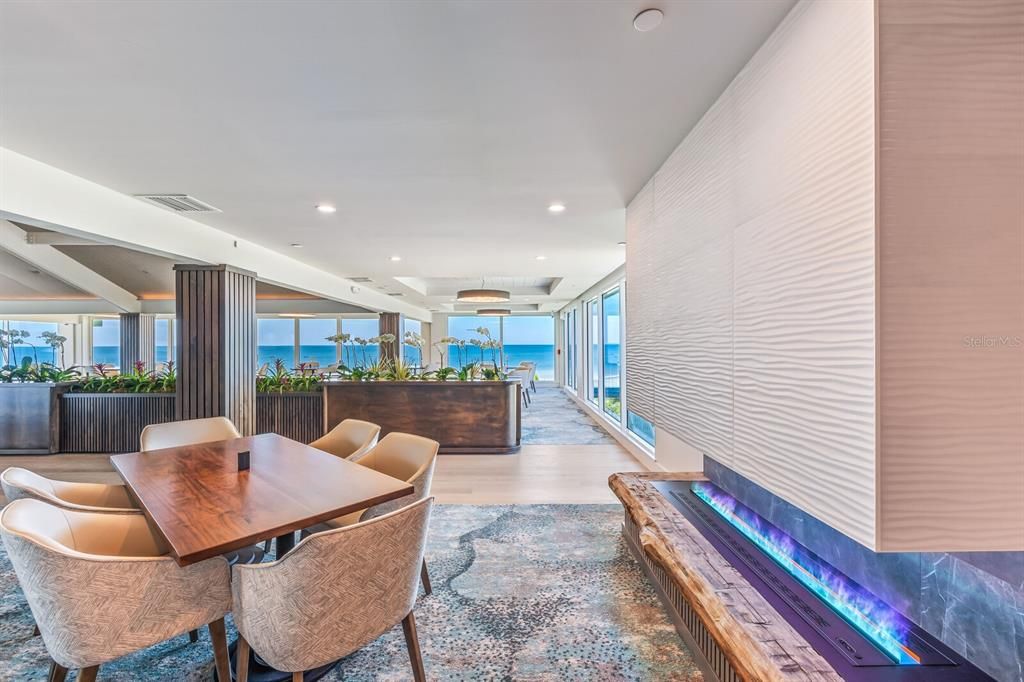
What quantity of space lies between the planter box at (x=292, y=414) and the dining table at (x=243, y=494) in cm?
327

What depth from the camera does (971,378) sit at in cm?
120

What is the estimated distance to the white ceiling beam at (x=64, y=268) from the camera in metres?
5.49

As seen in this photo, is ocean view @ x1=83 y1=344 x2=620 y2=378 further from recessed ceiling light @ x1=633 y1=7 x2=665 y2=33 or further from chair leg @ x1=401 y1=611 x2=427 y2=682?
recessed ceiling light @ x1=633 y1=7 x2=665 y2=33

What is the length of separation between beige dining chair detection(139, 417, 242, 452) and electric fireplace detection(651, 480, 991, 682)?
3.45 metres

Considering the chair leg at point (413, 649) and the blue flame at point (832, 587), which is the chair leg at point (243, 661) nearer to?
the chair leg at point (413, 649)

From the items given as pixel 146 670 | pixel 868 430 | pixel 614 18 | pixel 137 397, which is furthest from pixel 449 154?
pixel 137 397

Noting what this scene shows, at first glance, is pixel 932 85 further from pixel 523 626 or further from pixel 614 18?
pixel 523 626

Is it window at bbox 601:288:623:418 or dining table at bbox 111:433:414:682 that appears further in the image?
window at bbox 601:288:623:418

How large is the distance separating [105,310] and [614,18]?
40.9ft

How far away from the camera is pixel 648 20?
162 cm

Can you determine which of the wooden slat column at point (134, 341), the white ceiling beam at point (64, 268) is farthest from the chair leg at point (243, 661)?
the wooden slat column at point (134, 341)

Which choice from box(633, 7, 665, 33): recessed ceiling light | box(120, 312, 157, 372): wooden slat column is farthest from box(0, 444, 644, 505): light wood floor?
box(120, 312, 157, 372): wooden slat column

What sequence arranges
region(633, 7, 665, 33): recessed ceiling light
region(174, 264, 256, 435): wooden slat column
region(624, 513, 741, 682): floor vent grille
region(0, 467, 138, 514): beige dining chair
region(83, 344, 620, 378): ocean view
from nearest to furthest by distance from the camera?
region(633, 7, 665, 33): recessed ceiling light
region(624, 513, 741, 682): floor vent grille
region(0, 467, 138, 514): beige dining chair
region(174, 264, 256, 435): wooden slat column
region(83, 344, 620, 378): ocean view

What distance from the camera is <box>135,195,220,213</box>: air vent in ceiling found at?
3602 millimetres
